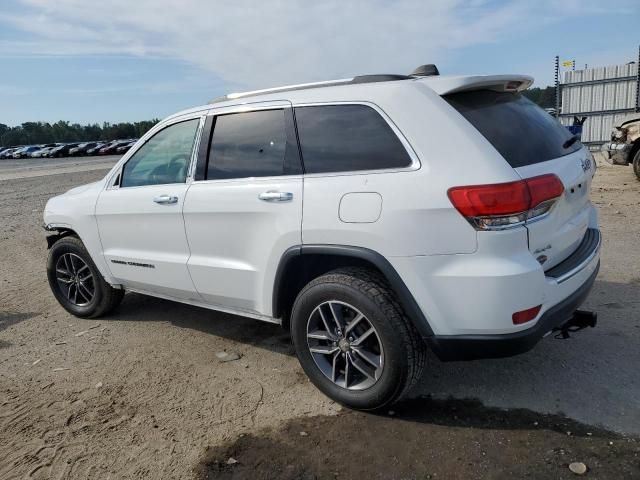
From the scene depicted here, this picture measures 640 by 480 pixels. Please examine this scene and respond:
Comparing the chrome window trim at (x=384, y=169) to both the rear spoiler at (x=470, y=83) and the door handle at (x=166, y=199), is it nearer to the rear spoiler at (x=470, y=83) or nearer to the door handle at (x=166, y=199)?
the rear spoiler at (x=470, y=83)

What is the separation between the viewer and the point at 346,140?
307 centimetres

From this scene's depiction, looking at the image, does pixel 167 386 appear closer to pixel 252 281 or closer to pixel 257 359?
pixel 257 359

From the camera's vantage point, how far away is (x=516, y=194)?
2557 millimetres

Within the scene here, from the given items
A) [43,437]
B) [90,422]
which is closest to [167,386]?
[90,422]

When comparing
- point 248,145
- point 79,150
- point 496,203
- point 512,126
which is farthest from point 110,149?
point 496,203

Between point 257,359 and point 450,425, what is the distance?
61.4 inches

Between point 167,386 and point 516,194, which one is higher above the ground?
point 516,194

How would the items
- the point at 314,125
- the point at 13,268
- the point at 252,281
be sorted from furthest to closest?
the point at 13,268
the point at 252,281
the point at 314,125

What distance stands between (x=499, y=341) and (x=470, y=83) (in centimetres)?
138

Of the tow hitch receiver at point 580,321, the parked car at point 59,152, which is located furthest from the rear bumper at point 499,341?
the parked car at point 59,152

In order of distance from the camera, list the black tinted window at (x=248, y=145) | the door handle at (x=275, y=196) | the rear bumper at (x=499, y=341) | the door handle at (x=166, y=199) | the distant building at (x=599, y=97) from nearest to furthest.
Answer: the rear bumper at (x=499, y=341) → the door handle at (x=275, y=196) → the black tinted window at (x=248, y=145) → the door handle at (x=166, y=199) → the distant building at (x=599, y=97)

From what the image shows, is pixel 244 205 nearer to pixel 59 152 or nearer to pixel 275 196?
pixel 275 196

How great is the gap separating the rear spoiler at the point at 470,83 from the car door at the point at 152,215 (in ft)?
5.79

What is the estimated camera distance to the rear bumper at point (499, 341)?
2668 mm
